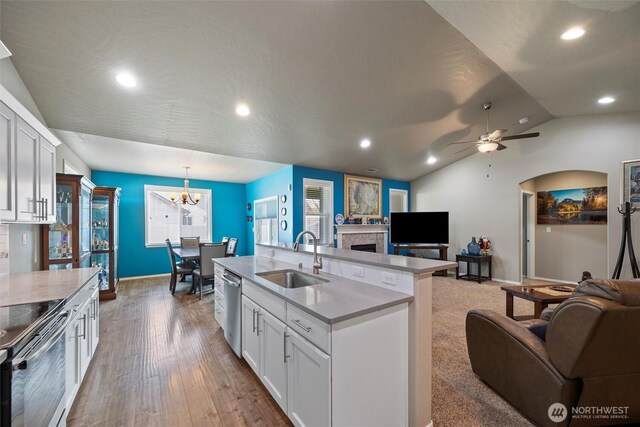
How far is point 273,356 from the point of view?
1.83 m

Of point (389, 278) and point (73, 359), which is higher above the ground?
point (389, 278)

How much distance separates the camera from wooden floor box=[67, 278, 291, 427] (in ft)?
5.95

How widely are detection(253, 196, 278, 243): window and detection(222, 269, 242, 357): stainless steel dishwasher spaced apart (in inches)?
129

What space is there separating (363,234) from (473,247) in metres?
2.49

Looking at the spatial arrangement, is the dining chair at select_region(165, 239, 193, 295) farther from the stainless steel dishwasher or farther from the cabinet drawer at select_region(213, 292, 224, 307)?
the stainless steel dishwasher

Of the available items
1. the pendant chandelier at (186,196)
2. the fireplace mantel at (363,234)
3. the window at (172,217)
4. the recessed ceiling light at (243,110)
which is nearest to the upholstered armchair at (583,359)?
the recessed ceiling light at (243,110)

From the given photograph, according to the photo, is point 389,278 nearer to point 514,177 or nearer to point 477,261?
point 477,261

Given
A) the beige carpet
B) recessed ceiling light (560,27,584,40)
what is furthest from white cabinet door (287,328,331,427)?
recessed ceiling light (560,27,584,40)

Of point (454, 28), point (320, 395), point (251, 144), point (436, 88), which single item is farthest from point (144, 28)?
point (436, 88)

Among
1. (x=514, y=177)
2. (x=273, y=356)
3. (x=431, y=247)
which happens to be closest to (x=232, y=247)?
(x=273, y=356)

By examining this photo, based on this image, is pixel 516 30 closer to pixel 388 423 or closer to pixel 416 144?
pixel 416 144

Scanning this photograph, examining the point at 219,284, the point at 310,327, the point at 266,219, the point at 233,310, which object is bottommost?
the point at 233,310

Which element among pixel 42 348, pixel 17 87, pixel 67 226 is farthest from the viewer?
pixel 67 226

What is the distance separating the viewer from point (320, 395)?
135 cm
